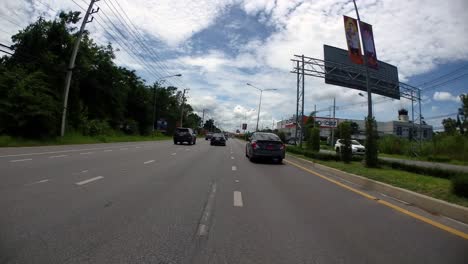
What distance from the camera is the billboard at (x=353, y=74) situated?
1056 inches

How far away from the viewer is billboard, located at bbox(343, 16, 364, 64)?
58.3ft

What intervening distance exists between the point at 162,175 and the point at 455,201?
309 inches

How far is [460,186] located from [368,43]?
1227 cm

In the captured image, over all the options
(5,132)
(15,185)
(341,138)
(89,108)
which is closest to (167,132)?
(89,108)

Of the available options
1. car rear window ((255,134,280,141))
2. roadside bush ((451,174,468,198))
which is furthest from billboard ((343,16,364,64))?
roadside bush ((451,174,468,198))

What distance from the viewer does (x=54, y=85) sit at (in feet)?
112

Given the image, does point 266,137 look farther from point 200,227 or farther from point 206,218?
point 200,227

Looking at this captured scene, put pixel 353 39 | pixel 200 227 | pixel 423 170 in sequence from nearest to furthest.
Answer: pixel 200 227 → pixel 423 170 → pixel 353 39

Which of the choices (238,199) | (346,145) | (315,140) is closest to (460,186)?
(238,199)

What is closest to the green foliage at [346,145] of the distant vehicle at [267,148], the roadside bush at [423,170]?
the roadside bush at [423,170]

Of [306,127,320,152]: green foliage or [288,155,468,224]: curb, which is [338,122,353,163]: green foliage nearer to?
[288,155,468,224]: curb

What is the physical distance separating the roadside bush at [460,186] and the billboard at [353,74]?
66.5 feet

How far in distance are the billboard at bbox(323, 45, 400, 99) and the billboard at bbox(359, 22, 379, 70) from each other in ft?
27.5

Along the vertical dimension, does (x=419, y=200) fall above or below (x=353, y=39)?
below
